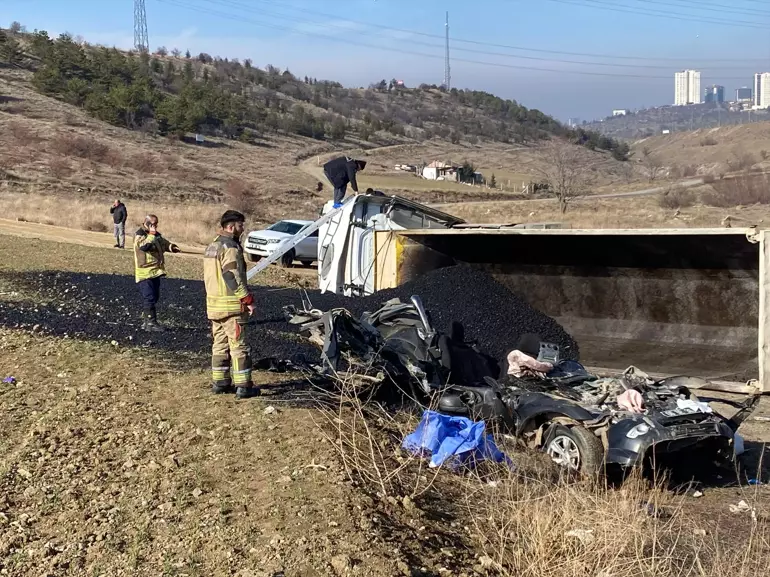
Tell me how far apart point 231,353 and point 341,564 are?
3112mm

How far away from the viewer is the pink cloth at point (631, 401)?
627cm

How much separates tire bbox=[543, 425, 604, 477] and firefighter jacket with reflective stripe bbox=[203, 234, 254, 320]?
2805 mm

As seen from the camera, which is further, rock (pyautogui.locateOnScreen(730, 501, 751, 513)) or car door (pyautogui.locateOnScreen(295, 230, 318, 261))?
car door (pyautogui.locateOnScreen(295, 230, 318, 261))

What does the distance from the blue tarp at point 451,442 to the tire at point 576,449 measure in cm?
54

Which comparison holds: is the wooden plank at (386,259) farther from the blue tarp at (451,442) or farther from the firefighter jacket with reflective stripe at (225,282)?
the blue tarp at (451,442)

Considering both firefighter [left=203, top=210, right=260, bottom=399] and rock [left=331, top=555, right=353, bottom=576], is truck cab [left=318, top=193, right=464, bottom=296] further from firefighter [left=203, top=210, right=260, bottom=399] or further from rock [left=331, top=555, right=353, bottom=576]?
rock [left=331, top=555, right=353, bottom=576]

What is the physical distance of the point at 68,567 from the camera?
3941mm

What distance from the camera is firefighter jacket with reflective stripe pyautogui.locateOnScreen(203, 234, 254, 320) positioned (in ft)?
22.2

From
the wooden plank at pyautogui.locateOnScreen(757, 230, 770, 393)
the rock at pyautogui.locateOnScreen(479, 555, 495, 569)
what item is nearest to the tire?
the rock at pyautogui.locateOnScreen(479, 555, 495, 569)

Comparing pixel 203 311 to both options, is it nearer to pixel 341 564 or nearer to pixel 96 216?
pixel 341 564

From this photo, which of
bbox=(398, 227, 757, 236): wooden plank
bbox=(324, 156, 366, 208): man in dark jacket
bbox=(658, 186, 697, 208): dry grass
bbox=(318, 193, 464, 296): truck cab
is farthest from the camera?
bbox=(658, 186, 697, 208): dry grass

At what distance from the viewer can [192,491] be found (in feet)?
15.9

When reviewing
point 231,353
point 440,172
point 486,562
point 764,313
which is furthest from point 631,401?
point 440,172

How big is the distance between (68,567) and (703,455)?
191 inches
